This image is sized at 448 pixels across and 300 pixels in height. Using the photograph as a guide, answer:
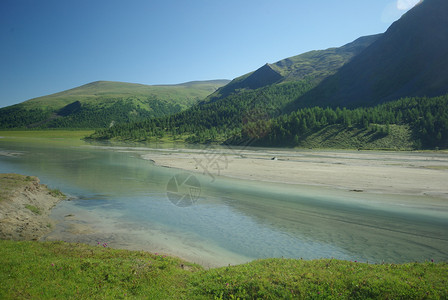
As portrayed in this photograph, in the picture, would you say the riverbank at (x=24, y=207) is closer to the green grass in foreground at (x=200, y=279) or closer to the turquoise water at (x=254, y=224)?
the turquoise water at (x=254, y=224)

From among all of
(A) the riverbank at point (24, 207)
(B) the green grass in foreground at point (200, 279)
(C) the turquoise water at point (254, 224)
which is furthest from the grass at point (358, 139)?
(A) the riverbank at point (24, 207)

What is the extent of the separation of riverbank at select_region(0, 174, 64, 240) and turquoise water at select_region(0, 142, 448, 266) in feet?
3.44

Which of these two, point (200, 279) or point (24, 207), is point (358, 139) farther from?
point (200, 279)

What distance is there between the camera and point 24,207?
21875 millimetres

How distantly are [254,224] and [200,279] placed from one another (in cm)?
1144

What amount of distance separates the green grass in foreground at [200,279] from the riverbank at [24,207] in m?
5.03

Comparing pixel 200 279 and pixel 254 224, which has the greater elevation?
pixel 200 279

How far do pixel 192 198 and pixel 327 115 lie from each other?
130 metres

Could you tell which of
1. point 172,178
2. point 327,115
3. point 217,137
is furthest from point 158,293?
point 217,137

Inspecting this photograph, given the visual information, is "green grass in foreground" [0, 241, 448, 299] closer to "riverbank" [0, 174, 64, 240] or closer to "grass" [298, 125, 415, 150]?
"riverbank" [0, 174, 64, 240]

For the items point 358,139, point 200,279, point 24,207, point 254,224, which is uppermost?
point 24,207

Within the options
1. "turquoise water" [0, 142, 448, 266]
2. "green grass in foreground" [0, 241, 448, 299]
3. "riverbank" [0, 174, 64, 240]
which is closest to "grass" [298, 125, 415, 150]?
"turquoise water" [0, 142, 448, 266]

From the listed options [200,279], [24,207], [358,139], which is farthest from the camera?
[358,139]

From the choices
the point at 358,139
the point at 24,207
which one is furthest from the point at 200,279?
the point at 358,139
